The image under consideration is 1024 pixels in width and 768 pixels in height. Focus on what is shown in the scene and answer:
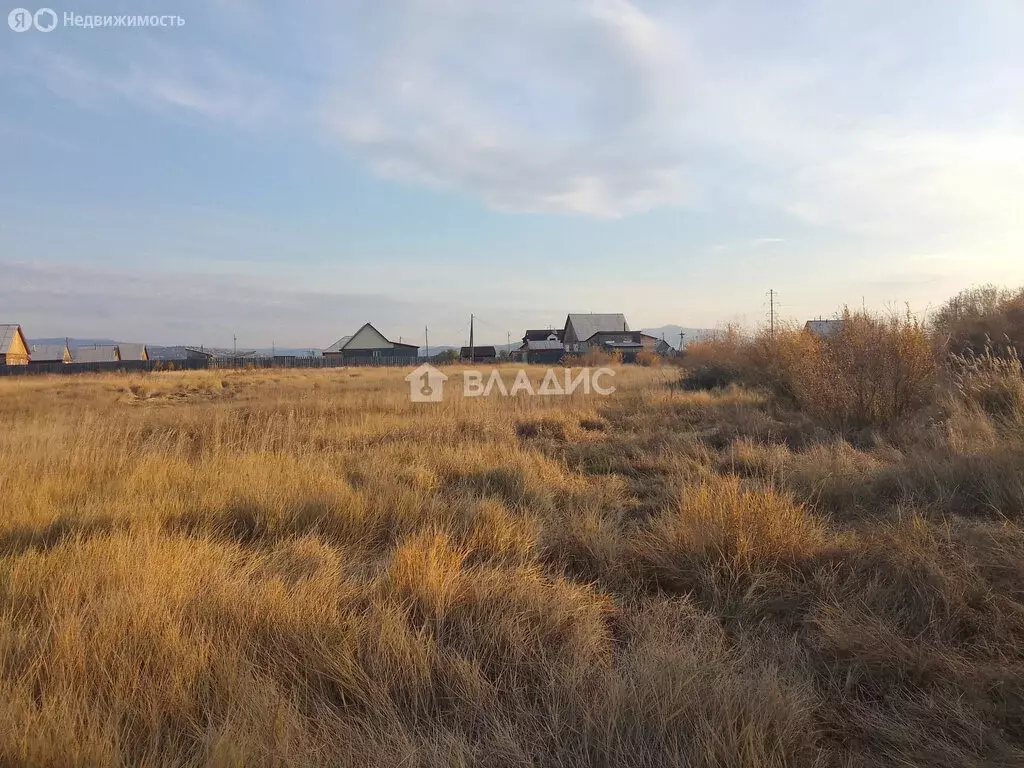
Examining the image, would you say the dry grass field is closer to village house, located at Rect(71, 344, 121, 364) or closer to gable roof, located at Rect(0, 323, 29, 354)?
gable roof, located at Rect(0, 323, 29, 354)

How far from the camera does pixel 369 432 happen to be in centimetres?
774

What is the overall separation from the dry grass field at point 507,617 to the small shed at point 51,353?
227ft

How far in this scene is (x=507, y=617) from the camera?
2314 millimetres

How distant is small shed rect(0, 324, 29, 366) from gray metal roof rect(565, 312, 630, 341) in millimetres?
55382

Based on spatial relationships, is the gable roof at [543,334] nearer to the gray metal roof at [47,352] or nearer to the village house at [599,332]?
the village house at [599,332]

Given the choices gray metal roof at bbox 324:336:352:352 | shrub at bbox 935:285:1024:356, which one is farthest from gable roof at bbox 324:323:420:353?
shrub at bbox 935:285:1024:356

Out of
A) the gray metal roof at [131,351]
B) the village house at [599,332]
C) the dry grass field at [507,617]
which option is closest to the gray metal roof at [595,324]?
the village house at [599,332]

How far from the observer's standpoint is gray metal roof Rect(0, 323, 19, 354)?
153 feet

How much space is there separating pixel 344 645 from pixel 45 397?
2169 cm

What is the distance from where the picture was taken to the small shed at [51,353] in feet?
185

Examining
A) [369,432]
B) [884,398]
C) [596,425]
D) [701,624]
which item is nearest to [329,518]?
[701,624]

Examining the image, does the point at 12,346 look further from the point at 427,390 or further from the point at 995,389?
the point at 995,389

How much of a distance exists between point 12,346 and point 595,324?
2348 inches

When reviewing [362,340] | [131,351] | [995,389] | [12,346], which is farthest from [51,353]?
[995,389]
